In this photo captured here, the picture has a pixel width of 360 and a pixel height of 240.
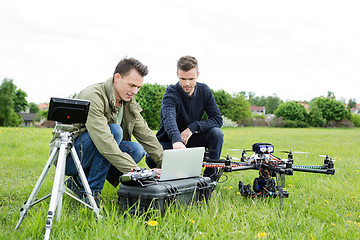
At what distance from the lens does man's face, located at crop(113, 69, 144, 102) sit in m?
Result: 3.51

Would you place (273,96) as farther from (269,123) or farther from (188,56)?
(188,56)

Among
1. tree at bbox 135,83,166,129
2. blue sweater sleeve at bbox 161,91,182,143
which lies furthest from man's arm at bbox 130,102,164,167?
tree at bbox 135,83,166,129

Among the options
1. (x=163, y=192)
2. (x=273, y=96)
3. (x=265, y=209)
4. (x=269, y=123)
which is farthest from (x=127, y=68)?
(x=273, y=96)

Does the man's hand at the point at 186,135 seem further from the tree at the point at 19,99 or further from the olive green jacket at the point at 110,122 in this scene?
the tree at the point at 19,99

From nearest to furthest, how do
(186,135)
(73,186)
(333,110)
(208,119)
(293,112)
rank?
(73,186) → (186,135) → (208,119) → (333,110) → (293,112)

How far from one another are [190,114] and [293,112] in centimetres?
6432

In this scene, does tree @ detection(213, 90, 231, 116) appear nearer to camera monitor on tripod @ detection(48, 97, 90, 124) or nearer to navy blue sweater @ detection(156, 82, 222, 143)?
navy blue sweater @ detection(156, 82, 222, 143)

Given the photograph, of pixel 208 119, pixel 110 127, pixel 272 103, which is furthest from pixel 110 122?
pixel 272 103

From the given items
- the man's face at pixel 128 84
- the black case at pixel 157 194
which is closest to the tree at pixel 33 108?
the man's face at pixel 128 84

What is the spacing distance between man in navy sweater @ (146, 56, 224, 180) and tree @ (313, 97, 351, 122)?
63.7m

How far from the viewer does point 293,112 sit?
65250 millimetres

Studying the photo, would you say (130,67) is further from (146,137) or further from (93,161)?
(93,161)

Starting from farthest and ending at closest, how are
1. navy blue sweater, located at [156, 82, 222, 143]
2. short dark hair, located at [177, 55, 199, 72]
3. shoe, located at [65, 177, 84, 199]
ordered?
navy blue sweater, located at [156, 82, 222, 143] < short dark hair, located at [177, 55, 199, 72] < shoe, located at [65, 177, 84, 199]

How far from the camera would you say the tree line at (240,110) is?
42000 mm
